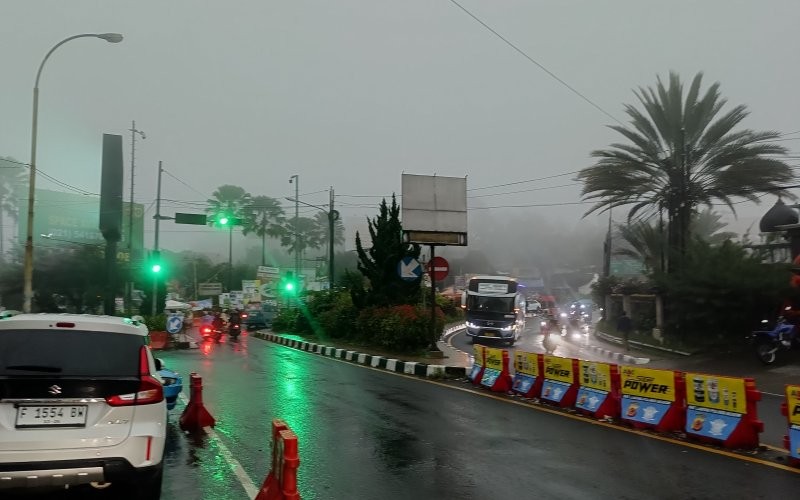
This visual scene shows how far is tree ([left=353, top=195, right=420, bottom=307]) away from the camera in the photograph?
2320 centimetres

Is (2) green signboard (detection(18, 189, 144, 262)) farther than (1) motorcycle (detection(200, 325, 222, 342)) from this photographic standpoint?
Yes

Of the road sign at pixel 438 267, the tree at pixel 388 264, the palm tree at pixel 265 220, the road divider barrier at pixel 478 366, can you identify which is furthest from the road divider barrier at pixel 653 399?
the palm tree at pixel 265 220

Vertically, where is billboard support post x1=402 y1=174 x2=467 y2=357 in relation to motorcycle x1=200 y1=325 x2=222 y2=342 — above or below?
above

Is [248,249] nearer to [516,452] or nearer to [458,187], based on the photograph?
[458,187]

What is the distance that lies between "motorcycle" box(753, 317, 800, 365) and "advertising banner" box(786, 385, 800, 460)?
10.8m

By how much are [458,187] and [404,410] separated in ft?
34.3

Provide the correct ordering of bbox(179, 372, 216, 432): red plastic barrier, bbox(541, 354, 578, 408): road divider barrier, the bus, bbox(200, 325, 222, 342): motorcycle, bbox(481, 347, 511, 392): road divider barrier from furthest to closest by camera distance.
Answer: bbox(200, 325, 222, 342): motorcycle
the bus
bbox(481, 347, 511, 392): road divider barrier
bbox(541, 354, 578, 408): road divider barrier
bbox(179, 372, 216, 432): red plastic barrier

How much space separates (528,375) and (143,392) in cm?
834

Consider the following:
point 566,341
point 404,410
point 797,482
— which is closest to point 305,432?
point 404,410

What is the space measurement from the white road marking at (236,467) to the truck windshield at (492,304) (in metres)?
23.8

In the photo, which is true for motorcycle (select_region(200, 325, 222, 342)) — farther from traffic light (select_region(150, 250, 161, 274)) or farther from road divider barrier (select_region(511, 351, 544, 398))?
road divider barrier (select_region(511, 351, 544, 398))

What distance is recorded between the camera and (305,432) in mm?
8938

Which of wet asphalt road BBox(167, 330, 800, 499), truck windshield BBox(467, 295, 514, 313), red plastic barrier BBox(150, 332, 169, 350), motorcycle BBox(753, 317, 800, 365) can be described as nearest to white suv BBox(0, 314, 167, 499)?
wet asphalt road BBox(167, 330, 800, 499)

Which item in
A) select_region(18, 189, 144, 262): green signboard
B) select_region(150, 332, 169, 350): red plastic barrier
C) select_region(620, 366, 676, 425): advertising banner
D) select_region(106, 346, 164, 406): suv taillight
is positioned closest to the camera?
select_region(106, 346, 164, 406): suv taillight
